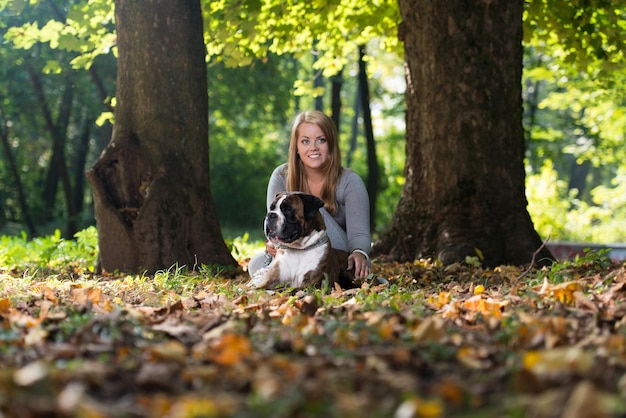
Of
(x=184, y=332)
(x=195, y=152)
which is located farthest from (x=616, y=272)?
(x=195, y=152)

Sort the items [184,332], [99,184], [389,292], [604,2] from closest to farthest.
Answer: [184,332]
[389,292]
[99,184]
[604,2]

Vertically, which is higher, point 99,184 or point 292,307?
point 99,184

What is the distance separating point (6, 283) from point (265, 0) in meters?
5.93

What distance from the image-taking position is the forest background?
10.1 m

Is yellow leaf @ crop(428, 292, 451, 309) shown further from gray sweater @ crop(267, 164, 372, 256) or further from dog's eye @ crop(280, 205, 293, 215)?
gray sweater @ crop(267, 164, 372, 256)

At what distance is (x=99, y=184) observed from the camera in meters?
6.89

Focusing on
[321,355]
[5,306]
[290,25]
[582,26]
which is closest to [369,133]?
[290,25]

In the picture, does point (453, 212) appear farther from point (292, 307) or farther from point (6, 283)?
point (6, 283)

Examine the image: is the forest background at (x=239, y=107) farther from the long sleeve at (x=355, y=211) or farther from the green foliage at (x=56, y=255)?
the long sleeve at (x=355, y=211)

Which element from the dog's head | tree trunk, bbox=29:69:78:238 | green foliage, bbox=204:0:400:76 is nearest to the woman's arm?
the dog's head

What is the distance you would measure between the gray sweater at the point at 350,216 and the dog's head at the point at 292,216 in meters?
0.76

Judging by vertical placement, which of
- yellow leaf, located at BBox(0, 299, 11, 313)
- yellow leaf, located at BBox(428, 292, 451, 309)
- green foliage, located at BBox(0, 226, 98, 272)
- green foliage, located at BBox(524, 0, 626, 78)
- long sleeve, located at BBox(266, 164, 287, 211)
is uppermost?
green foliage, located at BBox(524, 0, 626, 78)

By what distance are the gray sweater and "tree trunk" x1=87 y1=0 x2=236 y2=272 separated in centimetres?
102

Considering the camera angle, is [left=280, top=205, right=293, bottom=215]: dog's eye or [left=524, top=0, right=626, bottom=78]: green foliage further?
[left=524, top=0, right=626, bottom=78]: green foliage
